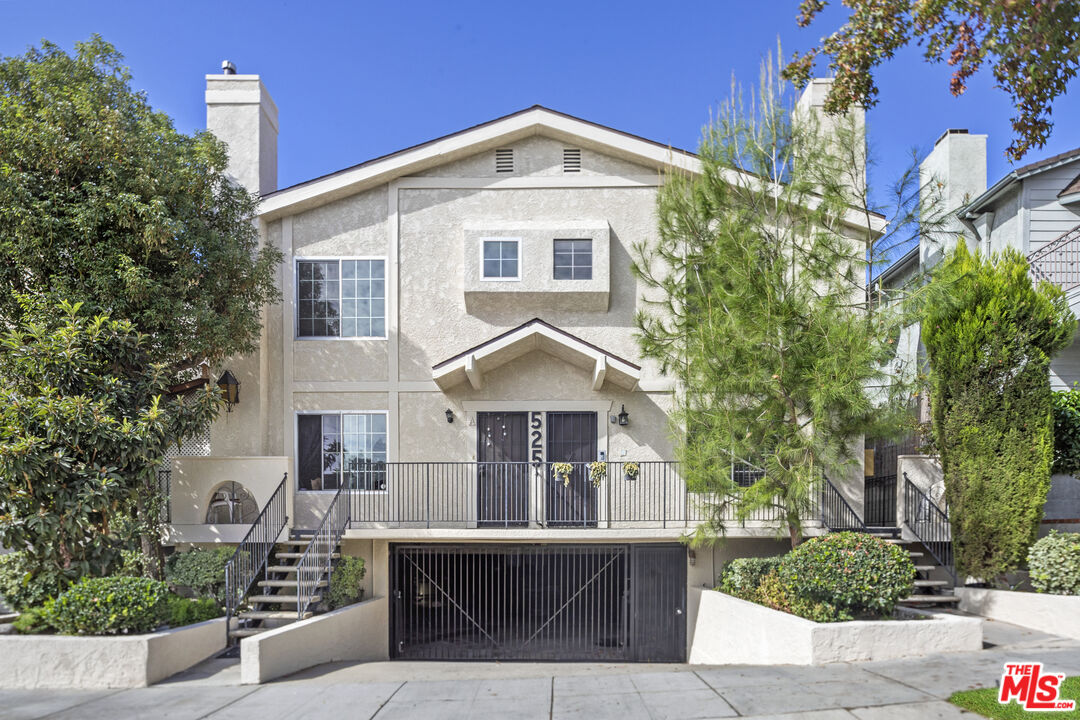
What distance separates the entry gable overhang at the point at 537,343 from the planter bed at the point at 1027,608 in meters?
5.64

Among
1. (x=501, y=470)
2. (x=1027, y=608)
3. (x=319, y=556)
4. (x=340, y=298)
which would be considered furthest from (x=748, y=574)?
(x=340, y=298)

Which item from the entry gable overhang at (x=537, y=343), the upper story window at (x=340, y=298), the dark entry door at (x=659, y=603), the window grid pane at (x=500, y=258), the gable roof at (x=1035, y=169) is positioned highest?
the gable roof at (x=1035, y=169)

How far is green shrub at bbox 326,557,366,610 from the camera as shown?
12289 mm

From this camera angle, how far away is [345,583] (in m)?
12.5

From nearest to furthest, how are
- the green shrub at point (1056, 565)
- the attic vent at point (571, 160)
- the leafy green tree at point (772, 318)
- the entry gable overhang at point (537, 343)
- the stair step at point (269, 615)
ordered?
the green shrub at point (1056, 565) < the leafy green tree at point (772, 318) < the stair step at point (269, 615) < the entry gable overhang at point (537, 343) < the attic vent at point (571, 160)

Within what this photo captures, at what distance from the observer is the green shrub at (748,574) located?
37.9 ft

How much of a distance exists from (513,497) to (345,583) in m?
3.03

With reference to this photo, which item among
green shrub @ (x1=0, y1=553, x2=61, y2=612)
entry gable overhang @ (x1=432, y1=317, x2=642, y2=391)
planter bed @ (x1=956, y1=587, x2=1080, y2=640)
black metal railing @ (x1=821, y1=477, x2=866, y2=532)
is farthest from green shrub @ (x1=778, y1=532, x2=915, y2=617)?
green shrub @ (x1=0, y1=553, x2=61, y2=612)

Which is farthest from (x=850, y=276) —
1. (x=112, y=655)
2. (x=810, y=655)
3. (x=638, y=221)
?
(x=112, y=655)

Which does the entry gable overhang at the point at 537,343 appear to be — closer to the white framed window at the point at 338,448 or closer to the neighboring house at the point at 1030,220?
the white framed window at the point at 338,448

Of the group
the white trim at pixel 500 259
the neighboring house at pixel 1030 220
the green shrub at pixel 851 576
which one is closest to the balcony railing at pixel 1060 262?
the neighboring house at pixel 1030 220

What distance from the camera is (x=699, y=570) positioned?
1378cm

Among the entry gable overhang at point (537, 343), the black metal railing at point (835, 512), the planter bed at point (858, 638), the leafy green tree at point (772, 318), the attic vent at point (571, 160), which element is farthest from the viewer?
the attic vent at point (571, 160)

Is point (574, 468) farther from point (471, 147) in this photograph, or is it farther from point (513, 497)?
point (471, 147)
